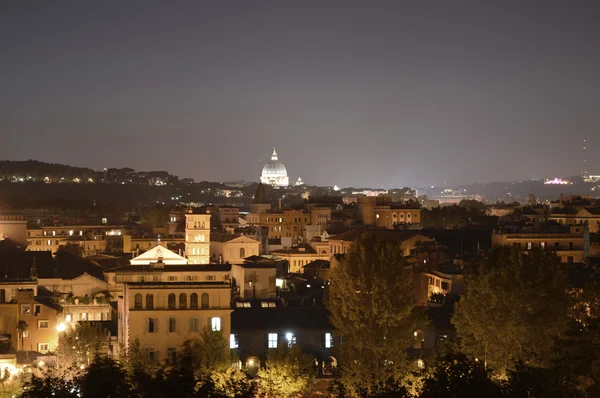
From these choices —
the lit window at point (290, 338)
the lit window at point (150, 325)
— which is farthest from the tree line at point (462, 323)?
the lit window at point (150, 325)

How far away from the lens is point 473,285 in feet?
113

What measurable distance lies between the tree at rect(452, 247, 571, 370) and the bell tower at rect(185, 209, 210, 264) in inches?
931

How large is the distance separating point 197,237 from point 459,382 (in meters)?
31.4

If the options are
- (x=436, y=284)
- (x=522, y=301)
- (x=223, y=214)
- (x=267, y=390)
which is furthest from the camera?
(x=223, y=214)

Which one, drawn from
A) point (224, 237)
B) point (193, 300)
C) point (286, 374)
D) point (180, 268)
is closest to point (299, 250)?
point (224, 237)

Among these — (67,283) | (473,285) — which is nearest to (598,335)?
(473,285)

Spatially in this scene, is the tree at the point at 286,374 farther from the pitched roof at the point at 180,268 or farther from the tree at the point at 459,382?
the pitched roof at the point at 180,268

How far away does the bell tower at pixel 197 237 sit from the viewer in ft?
186

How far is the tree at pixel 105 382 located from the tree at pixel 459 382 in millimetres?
6726

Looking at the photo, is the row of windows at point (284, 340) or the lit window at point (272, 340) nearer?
the row of windows at point (284, 340)

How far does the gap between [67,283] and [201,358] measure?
1706 cm

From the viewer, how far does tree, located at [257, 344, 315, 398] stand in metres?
30.9

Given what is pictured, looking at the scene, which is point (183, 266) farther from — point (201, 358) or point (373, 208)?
point (373, 208)

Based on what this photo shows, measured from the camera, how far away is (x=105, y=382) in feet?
81.0
